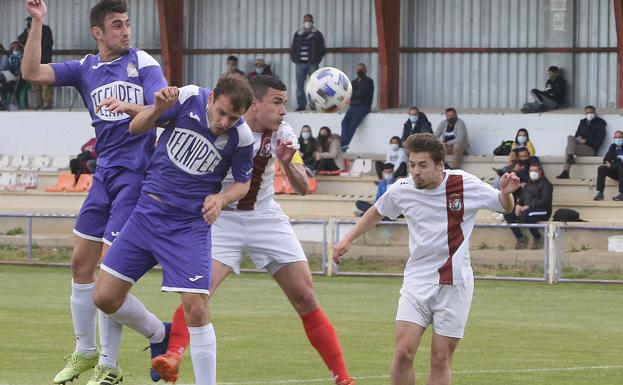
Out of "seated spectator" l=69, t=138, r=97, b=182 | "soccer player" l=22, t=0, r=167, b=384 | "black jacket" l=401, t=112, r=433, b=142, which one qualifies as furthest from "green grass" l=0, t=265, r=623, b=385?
"seated spectator" l=69, t=138, r=97, b=182

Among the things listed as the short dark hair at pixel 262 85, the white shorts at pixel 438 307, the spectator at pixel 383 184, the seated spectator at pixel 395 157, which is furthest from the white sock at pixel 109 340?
the seated spectator at pixel 395 157

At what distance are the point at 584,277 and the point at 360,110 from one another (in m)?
8.63

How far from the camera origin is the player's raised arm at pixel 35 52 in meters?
8.50

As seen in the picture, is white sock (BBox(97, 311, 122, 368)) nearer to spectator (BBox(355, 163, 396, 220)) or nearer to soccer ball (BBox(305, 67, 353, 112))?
soccer ball (BBox(305, 67, 353, 112))

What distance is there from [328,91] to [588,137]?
48.3 feet

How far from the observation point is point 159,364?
8.18 m

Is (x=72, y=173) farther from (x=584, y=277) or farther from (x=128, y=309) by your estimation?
(x=128, y=309)

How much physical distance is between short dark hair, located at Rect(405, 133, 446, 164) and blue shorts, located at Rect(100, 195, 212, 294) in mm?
1371

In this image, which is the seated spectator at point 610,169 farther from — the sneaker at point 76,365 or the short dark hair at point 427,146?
the sneaker at point 76,365

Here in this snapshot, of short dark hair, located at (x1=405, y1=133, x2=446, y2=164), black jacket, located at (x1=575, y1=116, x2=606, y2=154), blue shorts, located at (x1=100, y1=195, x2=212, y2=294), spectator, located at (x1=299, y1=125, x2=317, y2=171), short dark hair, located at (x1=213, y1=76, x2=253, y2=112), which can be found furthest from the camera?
spectator, located at (x1=299, y1=125, x2=317, y2=171)

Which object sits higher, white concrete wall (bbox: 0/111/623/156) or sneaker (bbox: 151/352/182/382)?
white concrete wall (bbox: 0/111/623/156)

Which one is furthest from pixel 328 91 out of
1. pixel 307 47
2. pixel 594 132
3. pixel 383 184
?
pixel 307 47

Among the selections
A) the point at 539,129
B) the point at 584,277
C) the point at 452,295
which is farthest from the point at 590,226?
the point at 452,295

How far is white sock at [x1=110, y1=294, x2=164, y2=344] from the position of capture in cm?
860
